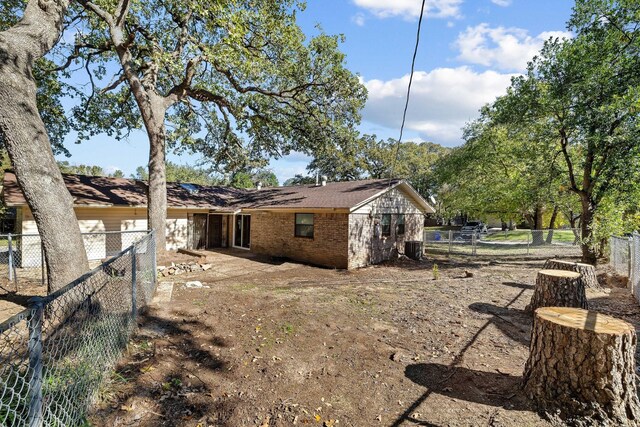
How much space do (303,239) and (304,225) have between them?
0.64 m

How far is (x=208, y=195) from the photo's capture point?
63.8ft

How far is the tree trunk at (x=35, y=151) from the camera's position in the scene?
4867mm

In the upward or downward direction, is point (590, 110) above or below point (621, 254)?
above

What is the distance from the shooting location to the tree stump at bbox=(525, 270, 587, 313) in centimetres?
601

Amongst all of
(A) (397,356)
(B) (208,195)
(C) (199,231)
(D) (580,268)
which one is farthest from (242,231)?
(D) (580,268)

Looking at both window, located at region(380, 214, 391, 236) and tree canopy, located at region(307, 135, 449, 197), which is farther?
tree canopy, located at region(307, 135, 449, 197)

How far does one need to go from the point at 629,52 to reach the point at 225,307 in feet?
49.3

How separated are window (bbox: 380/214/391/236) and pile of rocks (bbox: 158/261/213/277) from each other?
7.77 metres

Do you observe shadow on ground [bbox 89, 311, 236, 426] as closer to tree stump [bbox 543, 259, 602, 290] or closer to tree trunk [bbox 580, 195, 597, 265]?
tree stump [bbox 543, 259, 602, 290]

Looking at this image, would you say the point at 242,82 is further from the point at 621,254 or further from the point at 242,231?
the point at 621,254

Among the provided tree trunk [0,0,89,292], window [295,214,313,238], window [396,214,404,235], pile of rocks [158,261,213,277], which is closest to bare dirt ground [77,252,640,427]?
tree trunk [0,0,89,292]

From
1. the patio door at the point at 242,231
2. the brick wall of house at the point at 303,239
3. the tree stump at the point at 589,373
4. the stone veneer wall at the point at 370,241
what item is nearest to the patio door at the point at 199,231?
the patio door at the point at 242,231

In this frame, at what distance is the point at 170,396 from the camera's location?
3.50 metres

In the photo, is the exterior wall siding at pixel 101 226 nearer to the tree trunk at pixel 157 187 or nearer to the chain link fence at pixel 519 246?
the tree trunk at pixel 157 187
